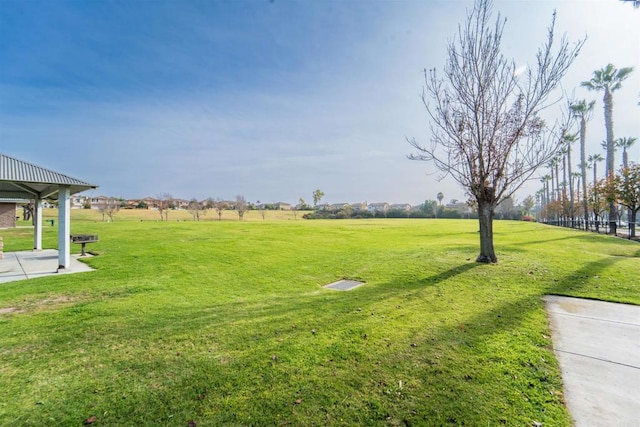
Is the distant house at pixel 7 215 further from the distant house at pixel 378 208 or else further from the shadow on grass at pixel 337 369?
the distant house at pixel 378 208

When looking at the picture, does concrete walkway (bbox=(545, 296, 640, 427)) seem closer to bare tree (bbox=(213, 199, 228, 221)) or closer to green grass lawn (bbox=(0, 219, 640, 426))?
green grass lawn (bbox=(0, 219, 640, 426))

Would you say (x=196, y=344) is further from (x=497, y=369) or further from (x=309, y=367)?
(x=497, y=369)

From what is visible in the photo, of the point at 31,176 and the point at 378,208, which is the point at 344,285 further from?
the point at 378,208

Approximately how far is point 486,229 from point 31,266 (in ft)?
50.5

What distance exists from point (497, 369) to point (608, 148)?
3304 cm

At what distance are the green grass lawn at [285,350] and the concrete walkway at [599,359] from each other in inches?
6.4

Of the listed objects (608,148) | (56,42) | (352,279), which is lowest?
(352,279)

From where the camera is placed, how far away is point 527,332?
4223 millimetres

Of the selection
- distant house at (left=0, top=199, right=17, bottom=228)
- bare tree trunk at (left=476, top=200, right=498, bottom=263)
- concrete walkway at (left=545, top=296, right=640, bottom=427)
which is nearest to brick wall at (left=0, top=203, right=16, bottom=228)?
distant house at (left=0, top=199, right=17, bottom=228)

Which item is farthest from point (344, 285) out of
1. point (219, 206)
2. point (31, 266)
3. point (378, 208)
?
point (378, 208)

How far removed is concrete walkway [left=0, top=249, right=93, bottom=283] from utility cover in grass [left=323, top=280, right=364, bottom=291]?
777cm

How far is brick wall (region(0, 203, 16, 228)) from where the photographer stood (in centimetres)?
2736

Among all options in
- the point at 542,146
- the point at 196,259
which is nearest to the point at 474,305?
the point at 542,146

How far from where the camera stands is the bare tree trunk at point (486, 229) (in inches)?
366
